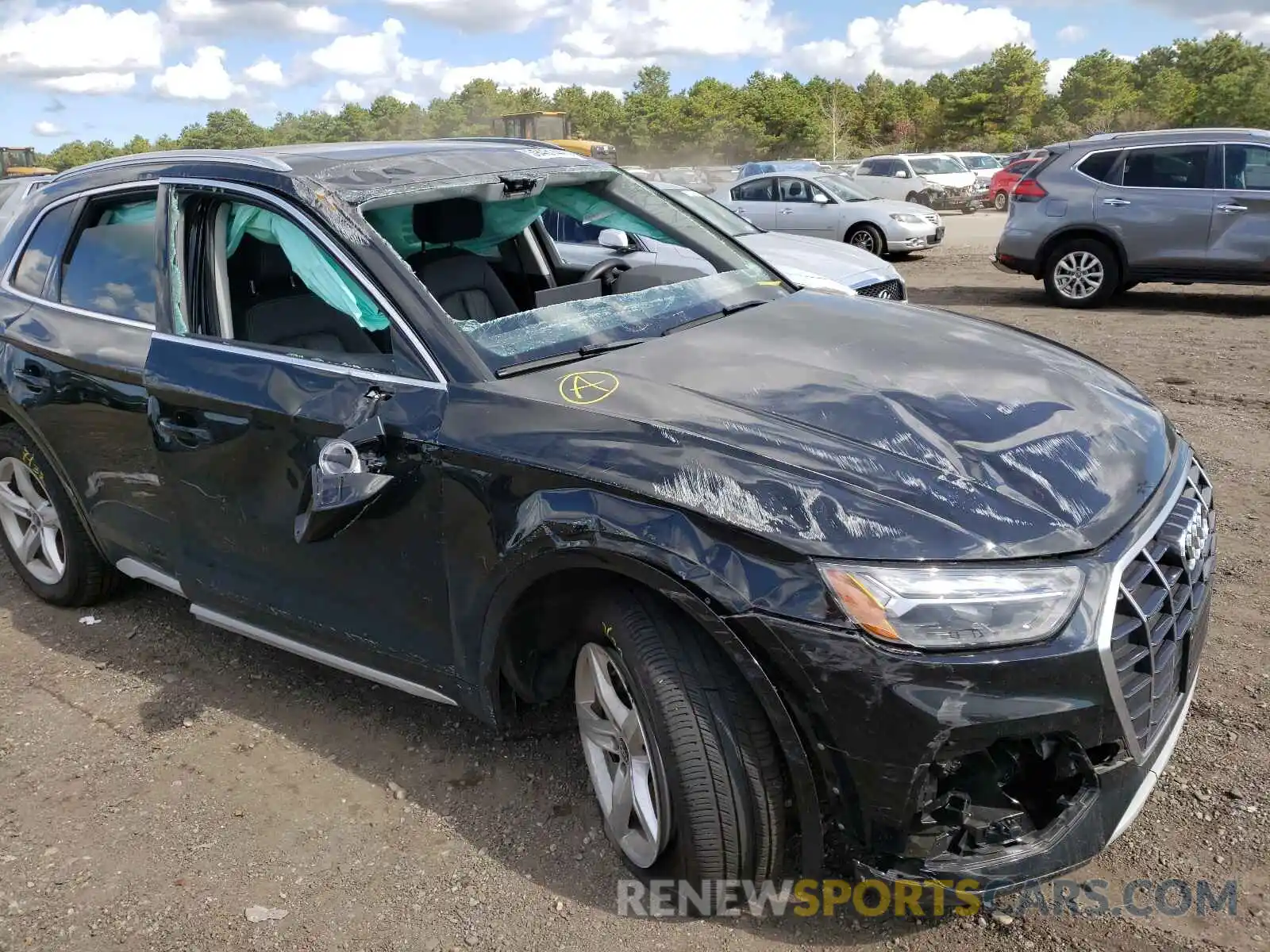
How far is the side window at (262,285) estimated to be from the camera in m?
3.14

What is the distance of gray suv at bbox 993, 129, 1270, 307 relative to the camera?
988 centimetres

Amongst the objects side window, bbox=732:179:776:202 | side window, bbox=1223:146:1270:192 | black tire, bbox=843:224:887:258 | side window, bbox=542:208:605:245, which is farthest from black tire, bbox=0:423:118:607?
side window, bbox=732:179:776:202

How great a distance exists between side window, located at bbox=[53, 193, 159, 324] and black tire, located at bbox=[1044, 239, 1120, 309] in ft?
31.5

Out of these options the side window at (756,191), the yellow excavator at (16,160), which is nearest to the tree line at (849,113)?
the yellow excavator at (16,160)

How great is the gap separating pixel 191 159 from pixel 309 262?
31.4 inches

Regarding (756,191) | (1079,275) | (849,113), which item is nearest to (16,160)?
(756,191)

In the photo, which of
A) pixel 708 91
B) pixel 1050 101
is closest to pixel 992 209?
pixel 1050 101

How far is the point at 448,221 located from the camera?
3.75 m

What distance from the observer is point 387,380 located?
2842 mm

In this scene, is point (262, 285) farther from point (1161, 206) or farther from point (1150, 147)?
point (1150, 147)

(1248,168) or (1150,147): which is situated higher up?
(1150,147)

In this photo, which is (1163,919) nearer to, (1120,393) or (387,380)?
(1120,393)

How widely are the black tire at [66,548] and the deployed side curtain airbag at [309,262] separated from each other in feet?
Result: 4.68

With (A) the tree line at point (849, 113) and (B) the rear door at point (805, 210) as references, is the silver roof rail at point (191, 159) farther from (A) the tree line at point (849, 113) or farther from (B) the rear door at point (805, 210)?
(A) the tree line at point (849, 113)
